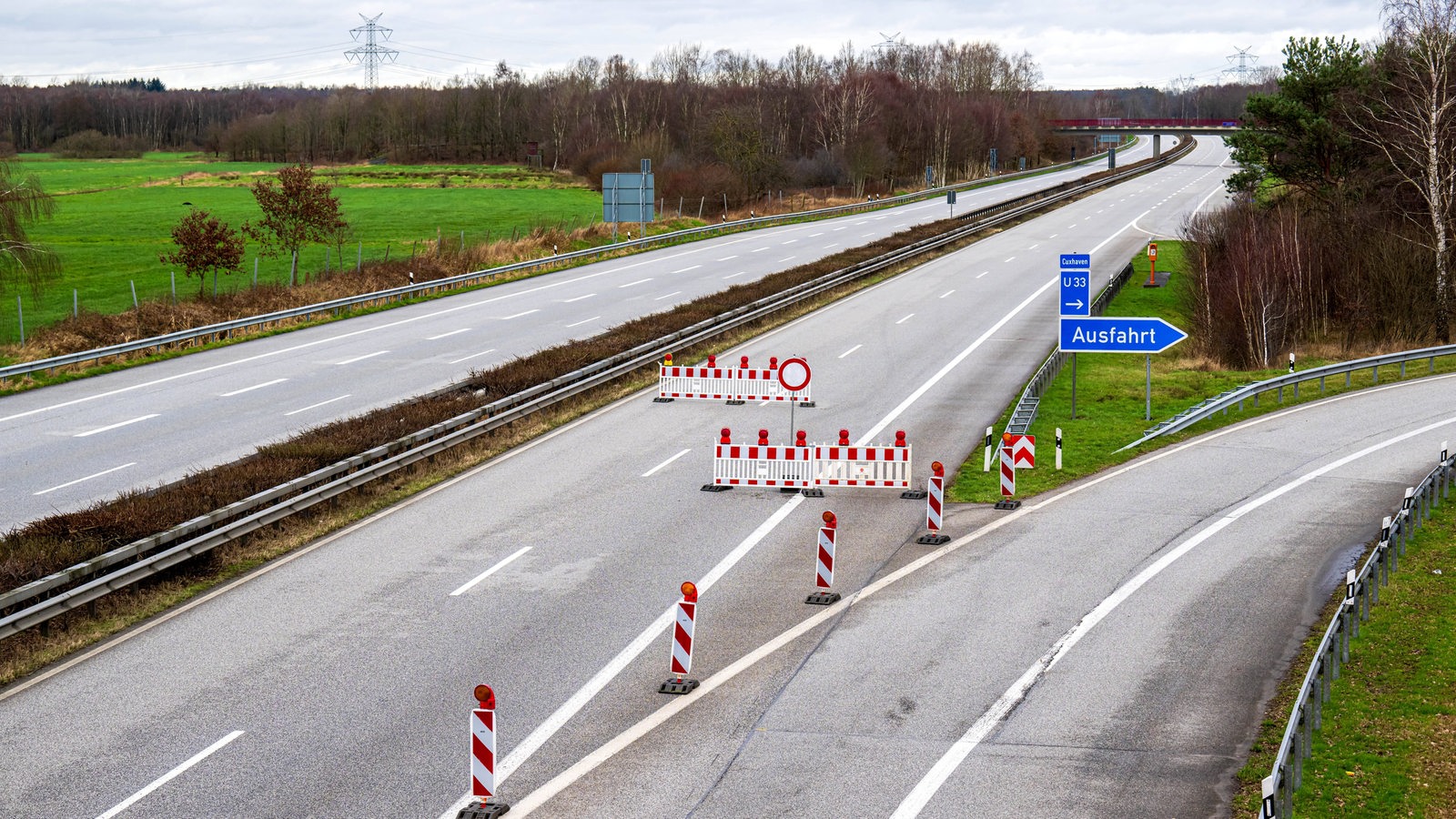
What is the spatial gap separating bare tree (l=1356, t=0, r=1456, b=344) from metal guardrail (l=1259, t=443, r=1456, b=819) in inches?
864

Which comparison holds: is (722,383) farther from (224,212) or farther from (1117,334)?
(224,212)

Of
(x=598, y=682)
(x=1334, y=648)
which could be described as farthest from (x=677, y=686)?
(x=1334, y=648)

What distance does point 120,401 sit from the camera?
2794cm

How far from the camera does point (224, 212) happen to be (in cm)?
9431

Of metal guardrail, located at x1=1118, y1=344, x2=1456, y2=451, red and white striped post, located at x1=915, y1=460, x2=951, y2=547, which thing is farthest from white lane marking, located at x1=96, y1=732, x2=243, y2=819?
metal guardrail, located at x1=1118, y1=344, x2=1456, y2=451

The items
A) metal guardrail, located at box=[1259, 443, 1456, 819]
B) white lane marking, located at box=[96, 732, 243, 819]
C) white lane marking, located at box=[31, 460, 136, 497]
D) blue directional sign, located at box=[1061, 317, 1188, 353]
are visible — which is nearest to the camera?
metal guardrail, located at box=[1259, 443, 1456, 819]

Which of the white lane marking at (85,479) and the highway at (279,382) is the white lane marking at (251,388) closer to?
the highway at (279,382)

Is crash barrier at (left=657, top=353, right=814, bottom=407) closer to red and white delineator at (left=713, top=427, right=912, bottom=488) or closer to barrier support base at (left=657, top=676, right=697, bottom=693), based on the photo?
red and white delineator at (left=713, top=427, right=912, bottom=488)

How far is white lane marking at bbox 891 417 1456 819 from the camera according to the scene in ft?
34.8

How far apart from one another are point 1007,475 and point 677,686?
366 inches

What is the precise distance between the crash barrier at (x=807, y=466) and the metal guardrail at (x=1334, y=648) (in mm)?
7186

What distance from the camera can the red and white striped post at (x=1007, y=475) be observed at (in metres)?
20.4

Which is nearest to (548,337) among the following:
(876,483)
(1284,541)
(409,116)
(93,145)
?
(876,483)

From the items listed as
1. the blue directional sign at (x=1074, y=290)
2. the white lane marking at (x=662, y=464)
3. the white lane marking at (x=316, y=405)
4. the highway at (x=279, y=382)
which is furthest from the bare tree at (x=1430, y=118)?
the white lane marking at (x=316, y=405)
